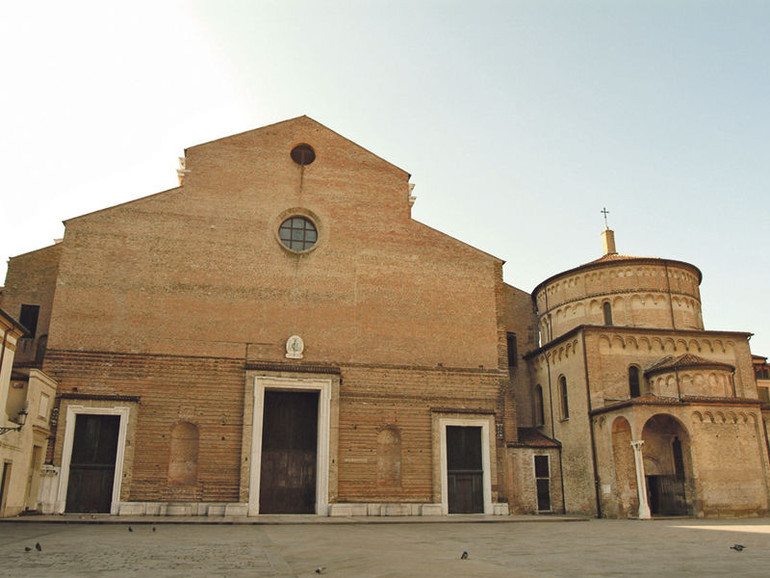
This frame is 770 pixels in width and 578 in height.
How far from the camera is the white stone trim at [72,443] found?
20219 millimetres

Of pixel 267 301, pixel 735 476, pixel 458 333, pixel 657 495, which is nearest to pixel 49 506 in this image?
pixel 267 301

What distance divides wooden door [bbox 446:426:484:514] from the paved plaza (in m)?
6.01

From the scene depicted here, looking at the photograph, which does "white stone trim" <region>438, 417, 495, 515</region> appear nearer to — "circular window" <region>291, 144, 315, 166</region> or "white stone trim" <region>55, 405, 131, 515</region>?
"white stone trim" <region>55, 405, 131, 515</region>

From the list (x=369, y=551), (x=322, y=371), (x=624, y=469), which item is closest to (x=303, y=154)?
(x=322, y=371)

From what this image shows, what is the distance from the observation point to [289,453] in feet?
74.6

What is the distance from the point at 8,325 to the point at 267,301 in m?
8.15

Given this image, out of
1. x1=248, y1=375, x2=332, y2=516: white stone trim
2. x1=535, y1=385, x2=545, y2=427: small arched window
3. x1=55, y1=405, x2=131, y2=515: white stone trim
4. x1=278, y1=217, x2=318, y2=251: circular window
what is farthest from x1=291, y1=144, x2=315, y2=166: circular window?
x1=535, y1=385, x2=545, y2=427: small arched window

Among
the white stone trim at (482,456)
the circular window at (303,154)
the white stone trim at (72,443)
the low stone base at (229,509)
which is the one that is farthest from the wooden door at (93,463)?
the circular window at (303,154)

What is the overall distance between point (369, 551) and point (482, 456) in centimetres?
1349

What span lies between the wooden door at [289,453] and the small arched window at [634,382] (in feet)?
40.2

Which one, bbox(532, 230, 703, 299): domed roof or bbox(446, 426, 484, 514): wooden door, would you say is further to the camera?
bbox(532, 230, 703, 299): domed roof

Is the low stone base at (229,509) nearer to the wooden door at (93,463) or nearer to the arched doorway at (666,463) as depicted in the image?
the wooden door at (93,463)

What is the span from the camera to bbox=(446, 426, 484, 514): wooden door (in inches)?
910

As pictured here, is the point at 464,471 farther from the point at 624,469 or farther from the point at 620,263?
the point at 620,263
